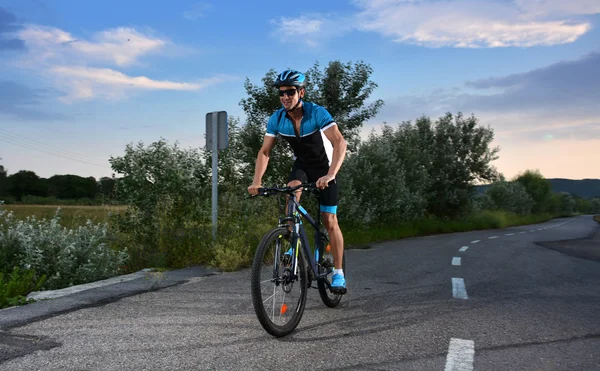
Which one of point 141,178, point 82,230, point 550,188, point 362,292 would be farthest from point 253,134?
point 550,188

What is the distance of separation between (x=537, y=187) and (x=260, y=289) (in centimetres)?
10750

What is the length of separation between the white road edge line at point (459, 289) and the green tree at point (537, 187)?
3740 inches

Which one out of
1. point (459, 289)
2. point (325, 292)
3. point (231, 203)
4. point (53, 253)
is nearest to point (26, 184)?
point (231, 203)

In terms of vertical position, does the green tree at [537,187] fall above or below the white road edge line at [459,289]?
above

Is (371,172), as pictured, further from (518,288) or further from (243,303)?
(243,303)

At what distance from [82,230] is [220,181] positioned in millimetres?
7251

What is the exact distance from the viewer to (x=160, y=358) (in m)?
3.55

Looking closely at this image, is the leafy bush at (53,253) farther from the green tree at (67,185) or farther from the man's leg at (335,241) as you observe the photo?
the green tree at (67,185)

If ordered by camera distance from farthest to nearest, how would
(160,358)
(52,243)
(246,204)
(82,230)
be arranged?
(246,204) → (82,230) → (52,243) → (160,358)

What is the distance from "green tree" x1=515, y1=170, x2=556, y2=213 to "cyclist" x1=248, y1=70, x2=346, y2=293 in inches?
3869

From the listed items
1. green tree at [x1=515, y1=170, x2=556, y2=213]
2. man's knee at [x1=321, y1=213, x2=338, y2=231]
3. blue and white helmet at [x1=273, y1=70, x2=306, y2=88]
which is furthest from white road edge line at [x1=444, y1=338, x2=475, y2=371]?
green tree at [x1=515, y1=170, x2=556, y2=213]

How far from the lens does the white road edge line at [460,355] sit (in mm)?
3479

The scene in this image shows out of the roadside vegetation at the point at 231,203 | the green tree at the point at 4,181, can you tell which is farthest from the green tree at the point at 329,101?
the green tree at the point at 4,181

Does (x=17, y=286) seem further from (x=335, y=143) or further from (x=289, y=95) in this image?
(x=335, y=143)
